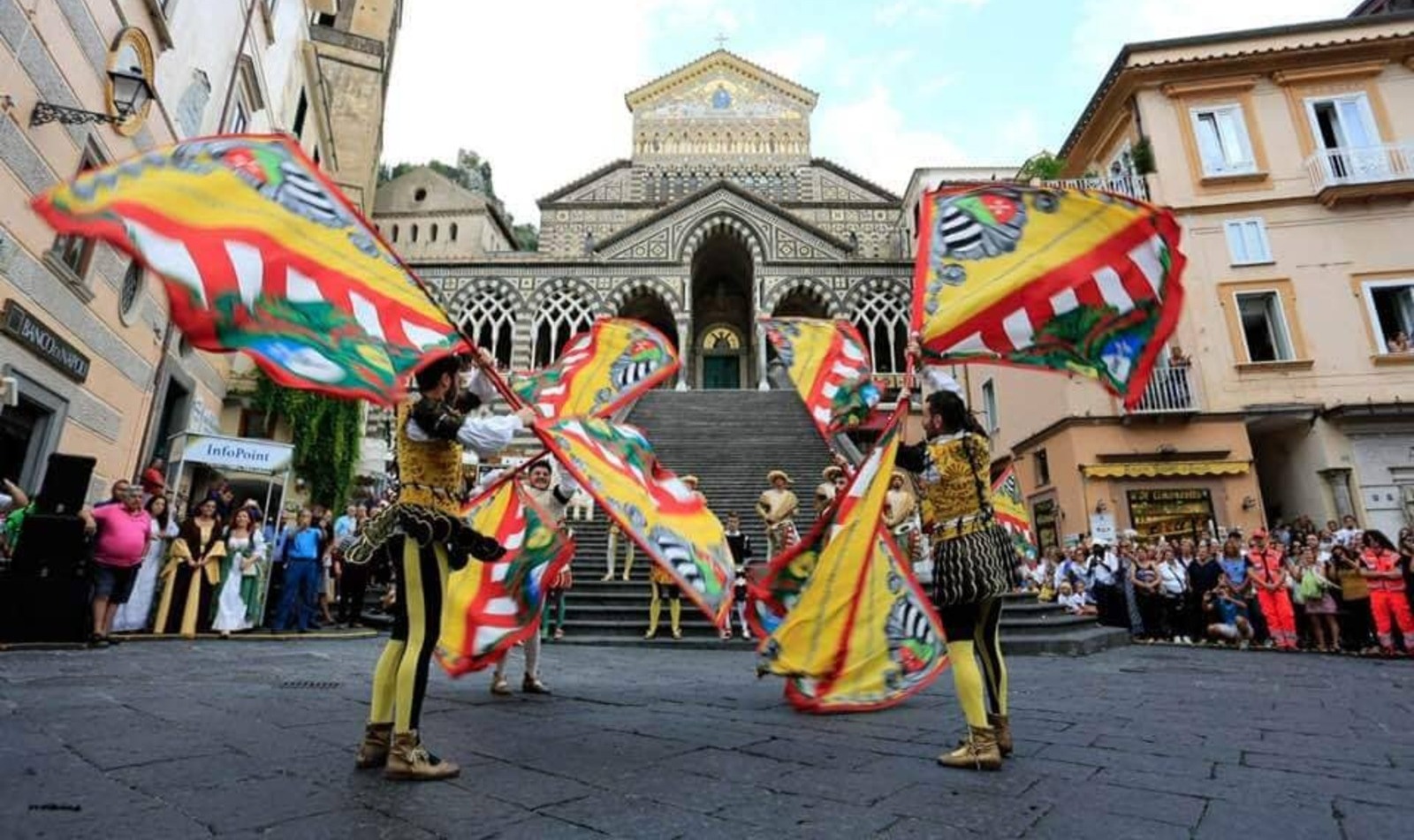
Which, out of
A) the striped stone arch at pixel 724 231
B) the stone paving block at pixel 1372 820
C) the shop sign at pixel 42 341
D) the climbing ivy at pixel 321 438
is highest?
the striped stone arch at pixel 724 231

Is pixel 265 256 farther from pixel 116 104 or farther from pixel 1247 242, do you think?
pixel 1247 242

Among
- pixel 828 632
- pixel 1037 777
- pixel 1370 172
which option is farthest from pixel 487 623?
pixel 1370 172

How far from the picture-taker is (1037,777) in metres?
2.83

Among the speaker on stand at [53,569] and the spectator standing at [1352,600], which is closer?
the speaker on stand at [53,569]

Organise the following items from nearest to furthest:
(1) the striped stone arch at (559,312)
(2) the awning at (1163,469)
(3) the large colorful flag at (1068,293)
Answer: (3) the large colorful flag at (1068,293)
(2) the awning at (1163,469)
(1) the striped stone arch at (559,312)

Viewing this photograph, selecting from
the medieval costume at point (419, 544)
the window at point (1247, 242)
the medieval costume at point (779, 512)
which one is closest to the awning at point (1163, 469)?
the window at point (1247, 242)

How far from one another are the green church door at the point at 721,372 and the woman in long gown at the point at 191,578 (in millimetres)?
21571

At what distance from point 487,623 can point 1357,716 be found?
553 centimetres

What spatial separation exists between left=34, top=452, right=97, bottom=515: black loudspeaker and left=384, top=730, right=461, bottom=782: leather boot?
6274mm

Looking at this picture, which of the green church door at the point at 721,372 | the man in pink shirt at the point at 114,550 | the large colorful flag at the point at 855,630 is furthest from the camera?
the green church door at the point at 721,372

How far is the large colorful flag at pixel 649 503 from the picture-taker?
10.6 ft

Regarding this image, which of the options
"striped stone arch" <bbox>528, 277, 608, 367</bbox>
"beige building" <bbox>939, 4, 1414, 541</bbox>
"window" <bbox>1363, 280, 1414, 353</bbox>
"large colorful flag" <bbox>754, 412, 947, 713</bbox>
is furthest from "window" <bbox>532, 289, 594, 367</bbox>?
"large colorful flag" <bbox>754, 412, 947, 713</bbox>

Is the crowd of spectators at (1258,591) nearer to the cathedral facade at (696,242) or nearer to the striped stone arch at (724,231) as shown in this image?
the cathedral facade at (696,242)

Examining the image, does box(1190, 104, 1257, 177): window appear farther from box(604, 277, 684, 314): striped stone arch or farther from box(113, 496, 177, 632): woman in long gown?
box(113, 496, 177, 632): woman in long gown
